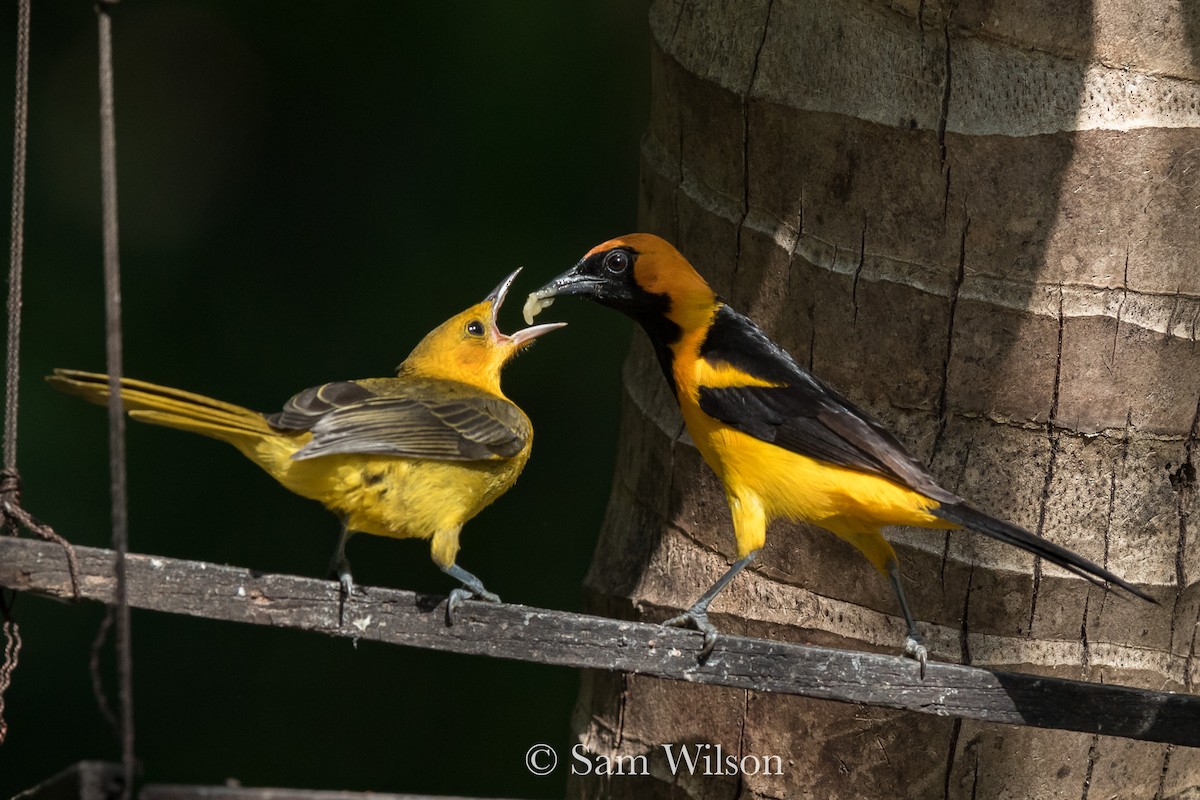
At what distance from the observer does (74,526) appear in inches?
258

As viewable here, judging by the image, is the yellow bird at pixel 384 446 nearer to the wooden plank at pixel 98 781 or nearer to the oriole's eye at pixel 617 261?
the oriole's eye at pixel 617 261

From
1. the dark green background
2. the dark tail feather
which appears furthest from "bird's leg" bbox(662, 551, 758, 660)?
the dark green background

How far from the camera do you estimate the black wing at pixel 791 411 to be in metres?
3.47

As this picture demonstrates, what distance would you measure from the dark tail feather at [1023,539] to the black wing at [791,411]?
13 centimetres

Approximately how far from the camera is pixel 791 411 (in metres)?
3.61

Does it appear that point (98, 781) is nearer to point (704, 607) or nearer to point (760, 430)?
point (704, 607)

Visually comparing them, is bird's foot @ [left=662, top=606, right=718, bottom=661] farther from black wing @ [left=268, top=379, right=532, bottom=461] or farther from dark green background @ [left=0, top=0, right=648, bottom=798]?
dark green background @ [left=0, top=0, right=648, bottom=798]

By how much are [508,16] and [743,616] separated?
4.74 metres

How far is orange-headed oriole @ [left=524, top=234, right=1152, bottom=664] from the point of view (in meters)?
3.45

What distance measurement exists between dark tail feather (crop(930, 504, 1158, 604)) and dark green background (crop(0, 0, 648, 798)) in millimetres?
4146

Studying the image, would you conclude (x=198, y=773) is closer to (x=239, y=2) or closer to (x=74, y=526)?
(x=74, y=526)

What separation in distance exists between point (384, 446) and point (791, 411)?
1.05 meters

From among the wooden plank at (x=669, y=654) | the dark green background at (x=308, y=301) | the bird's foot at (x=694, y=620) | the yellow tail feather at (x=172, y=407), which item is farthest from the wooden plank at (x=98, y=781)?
the dark green background at (x=308, y=301)

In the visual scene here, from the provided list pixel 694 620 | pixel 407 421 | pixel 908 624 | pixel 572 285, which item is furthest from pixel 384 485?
pixel 908 624
